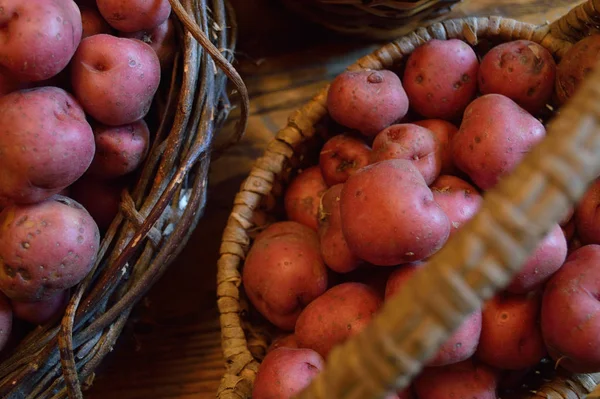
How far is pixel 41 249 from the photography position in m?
0.58

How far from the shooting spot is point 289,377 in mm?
586

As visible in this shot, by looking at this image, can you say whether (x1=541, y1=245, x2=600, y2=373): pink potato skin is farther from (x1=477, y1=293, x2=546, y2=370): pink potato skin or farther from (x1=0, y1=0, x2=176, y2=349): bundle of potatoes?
(x1=0, y1=0, x2=176, y2=349): bundle of potatoes

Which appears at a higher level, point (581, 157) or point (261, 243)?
point (581, 157)

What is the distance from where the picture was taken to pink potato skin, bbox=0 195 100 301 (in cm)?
58

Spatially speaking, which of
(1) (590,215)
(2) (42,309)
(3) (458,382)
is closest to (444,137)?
(1) (590,215)

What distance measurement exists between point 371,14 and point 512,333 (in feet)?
1.72

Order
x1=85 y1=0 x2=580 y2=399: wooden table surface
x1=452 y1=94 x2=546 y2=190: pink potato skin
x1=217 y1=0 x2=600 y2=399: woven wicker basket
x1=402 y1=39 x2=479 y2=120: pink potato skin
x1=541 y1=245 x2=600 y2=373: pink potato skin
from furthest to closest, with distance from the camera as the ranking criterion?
x1=85 y1=0 x2=580 y2=399: wooden table surface → x1=402 y1=39 x2=479 y2=120: pink potato skin → x1=452 y1=94 x2=546 y2=190: pink potato skin → x1=541 y1=245 x2=600 y2=373: pink potato skin → x1=217 y1=0 x2=600 y2=399: woven wicker basket

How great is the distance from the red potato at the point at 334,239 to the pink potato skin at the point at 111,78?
257mm

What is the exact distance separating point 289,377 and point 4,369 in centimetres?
31

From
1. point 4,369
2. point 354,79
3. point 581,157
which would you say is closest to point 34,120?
point 4,369

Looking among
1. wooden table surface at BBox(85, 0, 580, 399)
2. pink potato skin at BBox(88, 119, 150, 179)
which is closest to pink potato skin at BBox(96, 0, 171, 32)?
pink potato skin at BBox(88, 119, 150, 179)

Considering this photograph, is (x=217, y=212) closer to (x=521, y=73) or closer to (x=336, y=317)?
(x=336, y=317)

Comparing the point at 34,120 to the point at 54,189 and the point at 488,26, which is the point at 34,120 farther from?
the point at 488,26

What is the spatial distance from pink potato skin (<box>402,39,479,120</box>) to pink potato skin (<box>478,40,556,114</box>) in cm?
3
